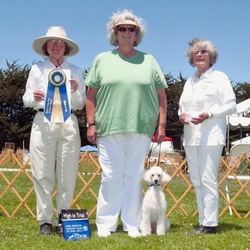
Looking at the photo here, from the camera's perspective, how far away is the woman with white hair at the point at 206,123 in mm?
3727

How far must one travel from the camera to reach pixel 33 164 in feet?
12.2

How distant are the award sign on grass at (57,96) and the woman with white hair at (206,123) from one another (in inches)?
37.2

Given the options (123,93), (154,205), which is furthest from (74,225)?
(123,93)

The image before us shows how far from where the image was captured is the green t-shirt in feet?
11.6

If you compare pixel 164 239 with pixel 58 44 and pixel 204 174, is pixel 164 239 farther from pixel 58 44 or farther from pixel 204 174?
pixel 58 44

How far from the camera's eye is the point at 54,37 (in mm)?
3676

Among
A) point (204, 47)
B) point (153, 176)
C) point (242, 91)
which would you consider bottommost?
point (153, 176)

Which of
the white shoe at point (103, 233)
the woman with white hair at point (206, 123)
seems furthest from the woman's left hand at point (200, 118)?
the white shoe at point (103, 233)

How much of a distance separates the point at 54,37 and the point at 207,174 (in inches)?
63.7

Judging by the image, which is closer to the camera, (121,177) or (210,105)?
(121,177)

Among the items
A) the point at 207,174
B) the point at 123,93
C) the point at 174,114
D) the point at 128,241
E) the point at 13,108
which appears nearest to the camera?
the point at 128,241

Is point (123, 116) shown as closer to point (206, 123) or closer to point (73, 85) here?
point (73, 85)

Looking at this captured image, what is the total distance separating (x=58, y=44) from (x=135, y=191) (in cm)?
131

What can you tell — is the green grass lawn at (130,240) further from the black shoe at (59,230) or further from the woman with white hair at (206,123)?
the woman with white hair at (206,123)
